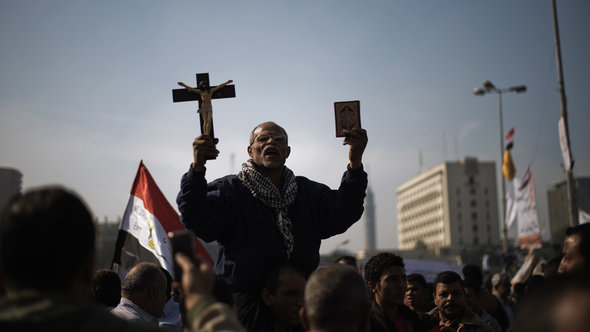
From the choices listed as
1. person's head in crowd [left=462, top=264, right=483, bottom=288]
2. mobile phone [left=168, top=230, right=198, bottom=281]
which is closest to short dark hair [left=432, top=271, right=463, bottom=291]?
person's head in crowd [left=462, top=264, right=483, bottom=288]

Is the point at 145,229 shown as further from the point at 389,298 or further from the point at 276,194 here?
the point at 276,194

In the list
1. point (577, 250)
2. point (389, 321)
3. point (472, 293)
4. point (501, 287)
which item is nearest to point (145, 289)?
point (389, 321)

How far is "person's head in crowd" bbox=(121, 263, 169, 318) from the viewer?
5395 millimetres

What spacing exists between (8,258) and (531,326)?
70.6 inches

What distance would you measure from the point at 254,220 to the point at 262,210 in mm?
104

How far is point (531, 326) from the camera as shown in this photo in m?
2.15

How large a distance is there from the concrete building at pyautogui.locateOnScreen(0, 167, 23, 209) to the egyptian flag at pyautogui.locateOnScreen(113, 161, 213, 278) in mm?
2085

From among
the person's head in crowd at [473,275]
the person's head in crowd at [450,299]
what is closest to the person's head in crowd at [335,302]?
the person's head in crowd at [450,299]

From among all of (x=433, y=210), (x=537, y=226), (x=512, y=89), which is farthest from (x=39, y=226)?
(x=433, y=210)

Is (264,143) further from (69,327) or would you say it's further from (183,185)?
(69,327)

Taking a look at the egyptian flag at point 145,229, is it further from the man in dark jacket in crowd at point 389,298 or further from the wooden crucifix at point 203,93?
the wooden crucifix at point 203,93

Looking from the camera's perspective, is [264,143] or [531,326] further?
[264,143]

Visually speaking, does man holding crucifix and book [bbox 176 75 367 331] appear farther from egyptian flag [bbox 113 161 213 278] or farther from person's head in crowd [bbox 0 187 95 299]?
egyptian flag [bbox 113 161 213 278]

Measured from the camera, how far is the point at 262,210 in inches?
172
